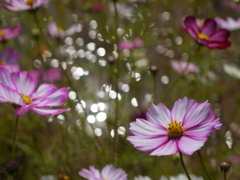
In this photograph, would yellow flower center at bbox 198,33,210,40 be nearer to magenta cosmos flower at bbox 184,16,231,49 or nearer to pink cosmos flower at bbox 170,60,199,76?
magenta cosmos flower at bbox 184,16,231,49

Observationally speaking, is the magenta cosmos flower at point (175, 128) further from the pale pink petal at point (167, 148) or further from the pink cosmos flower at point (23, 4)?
the pink cosmos flower at point (23, 4)

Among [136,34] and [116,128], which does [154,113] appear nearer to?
[116,128]

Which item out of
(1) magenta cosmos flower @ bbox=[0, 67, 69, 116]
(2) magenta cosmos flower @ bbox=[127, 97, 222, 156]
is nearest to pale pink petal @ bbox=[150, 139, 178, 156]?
(2) magenta cosmos flower @ bbox=[127, 97, 222, 156]

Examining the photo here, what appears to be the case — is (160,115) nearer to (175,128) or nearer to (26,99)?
(175,128)

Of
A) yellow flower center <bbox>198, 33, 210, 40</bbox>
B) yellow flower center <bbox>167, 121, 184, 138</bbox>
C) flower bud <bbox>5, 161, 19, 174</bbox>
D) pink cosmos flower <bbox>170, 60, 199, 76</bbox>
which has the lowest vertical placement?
pink cosmos flower <bbox>170, 60, 199, 76</bbox>

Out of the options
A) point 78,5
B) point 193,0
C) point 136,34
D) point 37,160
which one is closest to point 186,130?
point 136,34

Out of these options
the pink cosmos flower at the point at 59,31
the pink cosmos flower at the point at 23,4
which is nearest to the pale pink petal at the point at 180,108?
the pink cosmos flower at the point at 23,4
